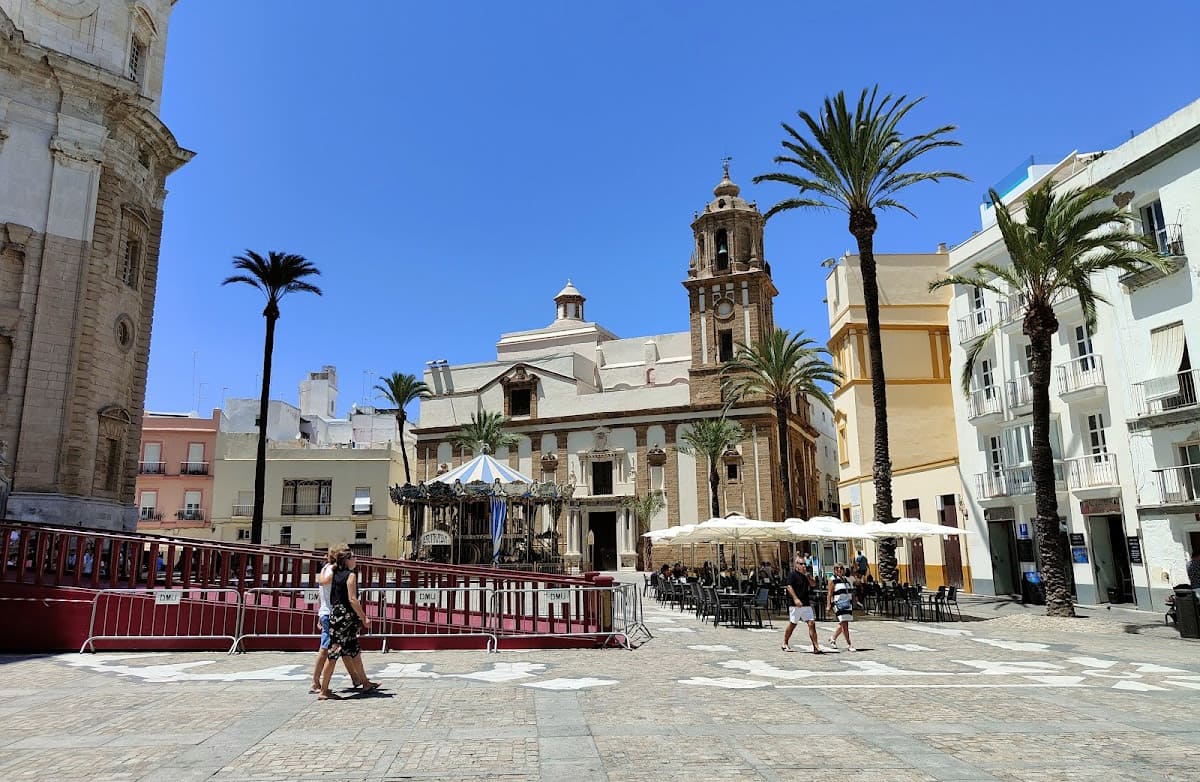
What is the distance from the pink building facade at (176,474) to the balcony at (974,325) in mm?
45100

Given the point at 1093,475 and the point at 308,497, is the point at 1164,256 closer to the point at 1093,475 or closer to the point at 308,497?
the point at 1093,475

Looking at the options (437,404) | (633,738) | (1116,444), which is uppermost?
(437,404)

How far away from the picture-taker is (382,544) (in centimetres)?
5316

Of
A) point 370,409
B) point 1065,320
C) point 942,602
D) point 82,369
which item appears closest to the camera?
point 942,602

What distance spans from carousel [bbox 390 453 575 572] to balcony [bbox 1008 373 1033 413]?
17.2 metres

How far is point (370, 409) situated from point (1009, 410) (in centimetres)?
5878

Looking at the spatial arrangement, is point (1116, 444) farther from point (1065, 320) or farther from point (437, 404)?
point (437, 404)

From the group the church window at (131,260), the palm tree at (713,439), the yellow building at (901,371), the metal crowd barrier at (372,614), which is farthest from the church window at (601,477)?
the metal crowd barrier at (372,614)

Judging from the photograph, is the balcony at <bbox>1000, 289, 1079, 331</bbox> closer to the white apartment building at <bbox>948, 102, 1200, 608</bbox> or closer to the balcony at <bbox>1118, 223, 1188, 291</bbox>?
the white apartment building at <bbox>948, 102, 1200, 608</bbox>

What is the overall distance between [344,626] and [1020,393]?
23506 mm

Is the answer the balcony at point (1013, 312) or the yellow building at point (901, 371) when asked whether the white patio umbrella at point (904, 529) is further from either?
the yellow building at point (901, 371)

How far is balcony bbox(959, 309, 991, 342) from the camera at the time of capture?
27484 millimetres

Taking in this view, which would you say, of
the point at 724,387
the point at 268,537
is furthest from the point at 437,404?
the point at 724,387

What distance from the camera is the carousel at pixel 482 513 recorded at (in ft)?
98.1
